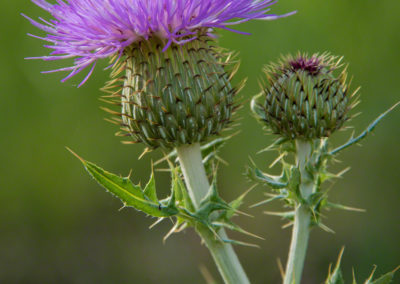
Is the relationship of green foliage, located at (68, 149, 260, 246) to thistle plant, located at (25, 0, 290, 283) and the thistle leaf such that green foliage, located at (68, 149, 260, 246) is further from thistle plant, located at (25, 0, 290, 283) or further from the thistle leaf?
the thistle leaf

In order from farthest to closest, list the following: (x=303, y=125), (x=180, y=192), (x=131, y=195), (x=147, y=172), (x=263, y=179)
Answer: (x=147, y=172), (x=303, y=125), (x=263, y=179), (x=180, y=192), (x=131, y=195)

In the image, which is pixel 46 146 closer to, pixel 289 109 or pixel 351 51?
pixel 351 51

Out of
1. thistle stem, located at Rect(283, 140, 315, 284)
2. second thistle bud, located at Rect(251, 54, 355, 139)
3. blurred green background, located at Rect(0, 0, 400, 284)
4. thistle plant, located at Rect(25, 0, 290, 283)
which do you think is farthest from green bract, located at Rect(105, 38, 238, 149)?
blurred green background, located at Rect(0, 0, 400, 284)

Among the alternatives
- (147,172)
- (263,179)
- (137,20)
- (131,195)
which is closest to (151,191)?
(131,195)

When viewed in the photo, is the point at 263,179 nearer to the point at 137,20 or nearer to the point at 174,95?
the point at 174,95

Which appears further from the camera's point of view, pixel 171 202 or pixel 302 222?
pixel 302 222

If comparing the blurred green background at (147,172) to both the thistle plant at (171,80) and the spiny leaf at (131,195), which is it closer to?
the thistle plant at (171,80)

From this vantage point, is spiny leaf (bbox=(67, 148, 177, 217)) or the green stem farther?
the green stem

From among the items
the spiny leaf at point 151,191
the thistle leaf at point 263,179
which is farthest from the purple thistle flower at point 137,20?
the thistle leaf at point 263,179
